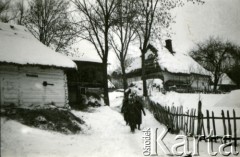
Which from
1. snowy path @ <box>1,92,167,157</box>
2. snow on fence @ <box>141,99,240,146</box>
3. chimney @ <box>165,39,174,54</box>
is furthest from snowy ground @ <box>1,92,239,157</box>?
chimney @ <box>165,39,174,54</box>

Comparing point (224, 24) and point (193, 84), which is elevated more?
point (224, 24)

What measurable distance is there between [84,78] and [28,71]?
300 inches

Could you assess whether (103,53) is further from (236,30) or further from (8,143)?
(8,143)

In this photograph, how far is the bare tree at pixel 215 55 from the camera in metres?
26.3

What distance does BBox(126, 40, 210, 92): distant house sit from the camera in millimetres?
27984

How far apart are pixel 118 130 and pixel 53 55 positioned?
171 inches

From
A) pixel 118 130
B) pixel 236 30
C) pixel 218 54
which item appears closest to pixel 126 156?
pixel 118 130

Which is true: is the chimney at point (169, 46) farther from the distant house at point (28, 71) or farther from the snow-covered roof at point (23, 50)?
the snow-covered roof at point (23, 50)

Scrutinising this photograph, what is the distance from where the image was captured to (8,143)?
6289 millimetres

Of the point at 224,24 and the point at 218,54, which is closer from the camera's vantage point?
the point at 224,24

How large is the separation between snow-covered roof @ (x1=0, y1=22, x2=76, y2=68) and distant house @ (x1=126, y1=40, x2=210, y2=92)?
16619 millimetres

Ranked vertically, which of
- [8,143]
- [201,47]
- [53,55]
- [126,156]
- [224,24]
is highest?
[201,47]

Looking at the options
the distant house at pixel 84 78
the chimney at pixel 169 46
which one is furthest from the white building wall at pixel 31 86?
the chimney at pixel 169 46

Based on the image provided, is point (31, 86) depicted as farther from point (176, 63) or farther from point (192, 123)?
point (176, 63)
